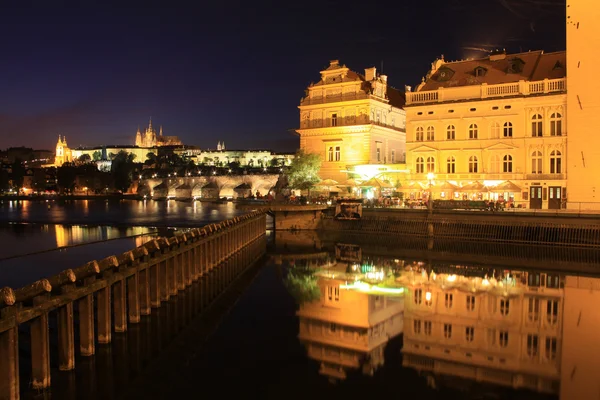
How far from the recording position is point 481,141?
179ft

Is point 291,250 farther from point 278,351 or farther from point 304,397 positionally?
point 304,397

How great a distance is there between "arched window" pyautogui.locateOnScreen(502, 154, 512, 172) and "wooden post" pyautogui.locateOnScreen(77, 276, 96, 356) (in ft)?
148

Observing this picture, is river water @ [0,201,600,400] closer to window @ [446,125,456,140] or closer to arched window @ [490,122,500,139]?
arched window @ [490,122,500,139]

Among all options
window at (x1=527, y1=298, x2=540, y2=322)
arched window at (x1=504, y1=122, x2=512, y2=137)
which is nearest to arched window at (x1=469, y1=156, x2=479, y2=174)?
arched window at (x1=504, y1=122, x2=512, y2=137)

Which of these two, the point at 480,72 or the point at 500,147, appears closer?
the point at 500,147

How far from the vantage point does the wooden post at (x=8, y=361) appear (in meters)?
12.4

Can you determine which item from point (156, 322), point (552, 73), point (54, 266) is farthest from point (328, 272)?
point (552, 73)

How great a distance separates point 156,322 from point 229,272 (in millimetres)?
12430

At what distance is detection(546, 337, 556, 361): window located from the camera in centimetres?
1820

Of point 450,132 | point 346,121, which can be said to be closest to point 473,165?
point 450,132

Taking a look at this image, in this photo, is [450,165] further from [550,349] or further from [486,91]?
[550,349]

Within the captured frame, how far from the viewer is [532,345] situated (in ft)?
64.1

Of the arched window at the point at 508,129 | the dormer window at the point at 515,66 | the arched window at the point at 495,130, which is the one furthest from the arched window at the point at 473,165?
the dormer window at the point at 515,66

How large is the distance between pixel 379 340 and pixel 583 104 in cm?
3716
